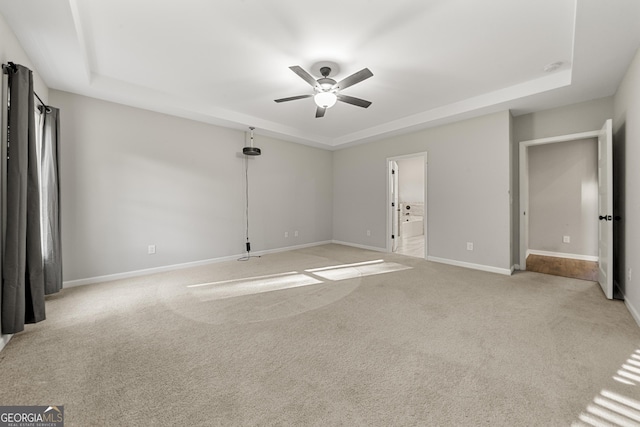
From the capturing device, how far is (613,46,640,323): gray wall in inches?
94.0

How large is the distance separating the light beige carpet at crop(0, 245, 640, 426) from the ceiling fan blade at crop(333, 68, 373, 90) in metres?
2.29

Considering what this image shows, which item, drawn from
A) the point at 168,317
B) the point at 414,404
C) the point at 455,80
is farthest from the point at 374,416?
the point at 455,80

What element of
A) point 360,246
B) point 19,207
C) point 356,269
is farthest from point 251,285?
point 360,246

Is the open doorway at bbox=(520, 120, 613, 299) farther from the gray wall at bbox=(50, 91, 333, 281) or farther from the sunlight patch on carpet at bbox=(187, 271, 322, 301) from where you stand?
the gray wall at bbox=(50, 91, 333, 281)

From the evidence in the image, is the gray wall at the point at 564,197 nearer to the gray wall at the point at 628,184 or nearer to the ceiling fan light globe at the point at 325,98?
the gray wall at the point at 628,184

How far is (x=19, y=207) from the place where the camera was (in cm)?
198

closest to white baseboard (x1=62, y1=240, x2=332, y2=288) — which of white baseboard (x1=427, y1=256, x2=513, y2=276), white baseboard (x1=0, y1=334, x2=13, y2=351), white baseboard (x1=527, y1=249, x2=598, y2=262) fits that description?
white baseboard (x1=0, y1=334, x2=13, y2=351)

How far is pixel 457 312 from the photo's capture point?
255 cm

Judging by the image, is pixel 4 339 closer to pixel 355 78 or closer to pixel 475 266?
pixel 355 78

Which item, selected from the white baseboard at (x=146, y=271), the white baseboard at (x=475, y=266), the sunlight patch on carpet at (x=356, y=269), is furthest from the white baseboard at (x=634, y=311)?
the white baseboard at (x=146, y=271)

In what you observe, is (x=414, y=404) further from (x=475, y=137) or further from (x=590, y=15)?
(x=475, y=137)

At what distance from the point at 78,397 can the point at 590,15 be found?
415cm

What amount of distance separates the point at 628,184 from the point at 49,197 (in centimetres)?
609

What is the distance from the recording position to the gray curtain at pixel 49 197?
2855 millimetres
